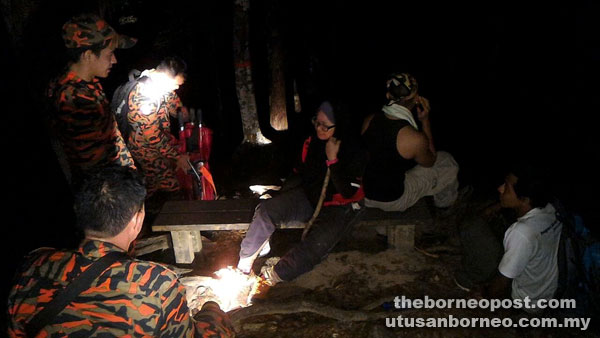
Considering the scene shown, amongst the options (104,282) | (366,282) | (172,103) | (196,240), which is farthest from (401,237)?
(104,282)

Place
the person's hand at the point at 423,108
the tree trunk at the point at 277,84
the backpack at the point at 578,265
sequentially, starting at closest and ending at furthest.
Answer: the backpack at the point at 578,265
the person's hand at the point at 423,108
the tree trunk at the point at 277,84

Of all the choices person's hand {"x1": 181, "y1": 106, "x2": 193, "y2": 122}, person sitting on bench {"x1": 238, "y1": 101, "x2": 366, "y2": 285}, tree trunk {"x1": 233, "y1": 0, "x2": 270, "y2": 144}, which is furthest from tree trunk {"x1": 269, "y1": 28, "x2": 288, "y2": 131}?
person sitting on bench {"x1": 238, "y1": 101, "x2": 366, "y2": 285}

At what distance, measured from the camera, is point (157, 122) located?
524cm

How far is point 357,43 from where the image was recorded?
15461mm

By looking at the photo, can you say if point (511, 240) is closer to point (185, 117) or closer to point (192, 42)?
point (185, 117)

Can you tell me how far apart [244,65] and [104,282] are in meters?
6.60

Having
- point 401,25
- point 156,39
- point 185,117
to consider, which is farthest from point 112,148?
point 401,25

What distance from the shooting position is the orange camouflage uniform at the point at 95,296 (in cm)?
204

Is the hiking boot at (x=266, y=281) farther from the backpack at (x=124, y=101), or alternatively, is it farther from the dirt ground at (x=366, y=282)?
the backpack at (x=124, y=101)

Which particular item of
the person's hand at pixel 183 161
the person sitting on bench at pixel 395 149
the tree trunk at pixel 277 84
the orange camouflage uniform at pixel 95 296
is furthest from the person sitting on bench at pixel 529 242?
the tree trunk at pixel 277 84

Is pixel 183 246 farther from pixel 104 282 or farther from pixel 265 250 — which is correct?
pixel 104 282

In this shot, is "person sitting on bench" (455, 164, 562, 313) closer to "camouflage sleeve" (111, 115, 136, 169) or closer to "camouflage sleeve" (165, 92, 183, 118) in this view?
"camouflage sleeve" (111, 115, 136, 169)

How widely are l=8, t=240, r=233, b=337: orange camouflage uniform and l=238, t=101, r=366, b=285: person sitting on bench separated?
2.34 meters

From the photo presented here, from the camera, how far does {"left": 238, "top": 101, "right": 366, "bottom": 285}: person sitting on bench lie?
172 inches
